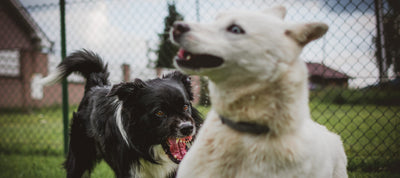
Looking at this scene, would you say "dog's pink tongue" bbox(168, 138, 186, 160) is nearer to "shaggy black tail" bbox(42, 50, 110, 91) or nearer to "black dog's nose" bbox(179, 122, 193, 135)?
"black dog's nose" bbox(179, 122, 193, 135)

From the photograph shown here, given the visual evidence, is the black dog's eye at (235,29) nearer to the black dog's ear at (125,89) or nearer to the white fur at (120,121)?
the black dog's ear at (125,89)

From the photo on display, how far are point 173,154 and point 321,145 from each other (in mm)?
1461

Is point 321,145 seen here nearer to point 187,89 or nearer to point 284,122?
point 284,122

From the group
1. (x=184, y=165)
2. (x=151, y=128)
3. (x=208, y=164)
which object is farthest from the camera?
(x=151, y=128)

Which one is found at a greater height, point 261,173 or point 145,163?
point 261,173

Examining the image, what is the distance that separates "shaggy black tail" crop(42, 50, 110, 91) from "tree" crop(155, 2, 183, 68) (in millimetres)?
965

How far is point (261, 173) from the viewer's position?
4.18 ft

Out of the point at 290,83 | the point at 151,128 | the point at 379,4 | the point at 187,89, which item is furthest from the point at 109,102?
the point at 379,4

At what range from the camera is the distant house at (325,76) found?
333cm

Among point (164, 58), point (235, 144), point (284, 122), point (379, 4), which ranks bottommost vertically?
point (235, 144)

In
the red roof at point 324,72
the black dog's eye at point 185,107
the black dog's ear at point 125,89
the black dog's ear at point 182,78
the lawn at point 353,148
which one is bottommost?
the lawn at point 353,148

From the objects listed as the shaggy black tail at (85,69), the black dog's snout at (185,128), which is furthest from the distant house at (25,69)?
the black dog's snout at (185,128)

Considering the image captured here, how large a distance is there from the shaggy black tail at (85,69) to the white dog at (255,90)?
2.25 metres

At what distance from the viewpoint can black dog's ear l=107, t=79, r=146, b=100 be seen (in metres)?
2.38
